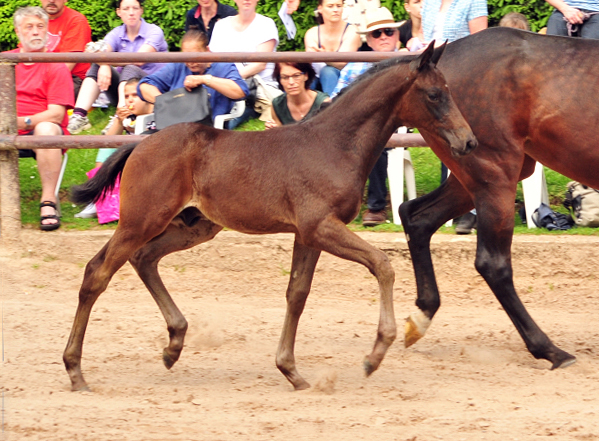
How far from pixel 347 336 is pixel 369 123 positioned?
1.72m

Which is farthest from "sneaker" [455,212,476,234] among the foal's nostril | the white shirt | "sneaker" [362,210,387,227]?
the foal's nostril

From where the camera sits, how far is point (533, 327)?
16.2 ft

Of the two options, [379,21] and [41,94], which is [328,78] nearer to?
[379,21]

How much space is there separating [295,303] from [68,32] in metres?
5.09

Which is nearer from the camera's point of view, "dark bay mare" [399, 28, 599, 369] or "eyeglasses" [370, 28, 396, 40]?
"dark bay mare" [399, 28, 599, 369]

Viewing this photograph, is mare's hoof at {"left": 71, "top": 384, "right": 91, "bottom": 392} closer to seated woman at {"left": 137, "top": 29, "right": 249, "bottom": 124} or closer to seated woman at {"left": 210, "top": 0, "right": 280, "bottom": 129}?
seated woman at {"left": 137, "top": 29, "right": 249, "bottom": 124}

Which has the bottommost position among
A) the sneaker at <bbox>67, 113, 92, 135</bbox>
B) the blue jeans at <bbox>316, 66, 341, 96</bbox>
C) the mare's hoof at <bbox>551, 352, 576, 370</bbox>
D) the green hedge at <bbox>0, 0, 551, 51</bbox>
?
the sneaker at <bbox>67, 113, 92, 135</bbox>

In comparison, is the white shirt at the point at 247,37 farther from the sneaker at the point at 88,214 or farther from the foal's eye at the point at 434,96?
the foal's eye at the point at 434,96

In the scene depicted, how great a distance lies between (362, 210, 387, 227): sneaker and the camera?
6.99 m

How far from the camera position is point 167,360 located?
4.71 metres

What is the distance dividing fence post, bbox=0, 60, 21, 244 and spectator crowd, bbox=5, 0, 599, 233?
0.86 ft

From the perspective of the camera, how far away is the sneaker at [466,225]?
22.1ft

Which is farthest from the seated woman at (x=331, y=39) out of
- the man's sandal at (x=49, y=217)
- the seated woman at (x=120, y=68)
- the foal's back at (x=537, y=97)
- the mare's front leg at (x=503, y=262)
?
the mare's front leg at (x=503, y=262)

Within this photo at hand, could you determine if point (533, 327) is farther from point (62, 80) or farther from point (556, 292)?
point (62, 80)
